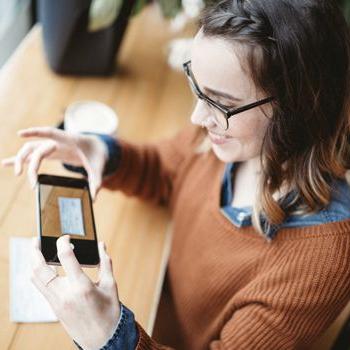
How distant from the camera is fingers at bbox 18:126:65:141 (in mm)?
857

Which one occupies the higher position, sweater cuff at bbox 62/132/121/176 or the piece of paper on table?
sweater cuff at bbox 62/132/121/176

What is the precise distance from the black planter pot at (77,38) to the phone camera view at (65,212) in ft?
1.47

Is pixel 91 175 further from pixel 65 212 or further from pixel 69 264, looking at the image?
pixel 69 264

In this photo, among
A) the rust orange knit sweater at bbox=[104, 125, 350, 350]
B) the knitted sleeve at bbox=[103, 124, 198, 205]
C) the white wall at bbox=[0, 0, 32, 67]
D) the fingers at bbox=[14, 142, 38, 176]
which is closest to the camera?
the rust orange knit sweater at bbox=[104, 125, 350, 350]

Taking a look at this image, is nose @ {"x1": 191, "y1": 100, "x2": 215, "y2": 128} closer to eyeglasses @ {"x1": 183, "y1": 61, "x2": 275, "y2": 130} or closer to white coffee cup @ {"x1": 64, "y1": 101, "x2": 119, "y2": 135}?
eyeglasses @ {"x1": 183, "y1": 61, "x2": 275, "y2": 130}

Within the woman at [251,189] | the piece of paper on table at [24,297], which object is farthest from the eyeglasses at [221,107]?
the piece of paper on table at [24,297]

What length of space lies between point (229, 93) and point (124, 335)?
14.6 inches

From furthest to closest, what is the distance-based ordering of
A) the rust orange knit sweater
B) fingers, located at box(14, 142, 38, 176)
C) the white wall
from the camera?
the white wall, fingers, located at box(14, 142, 38, 176), the rust orange knit sweater

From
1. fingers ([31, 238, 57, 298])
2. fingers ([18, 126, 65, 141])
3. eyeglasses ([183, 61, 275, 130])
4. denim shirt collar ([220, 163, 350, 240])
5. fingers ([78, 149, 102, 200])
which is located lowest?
denim shirt collar ([220, 163, 350, 240])

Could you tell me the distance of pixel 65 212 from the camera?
0.78m

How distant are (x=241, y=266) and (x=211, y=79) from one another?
343 mm

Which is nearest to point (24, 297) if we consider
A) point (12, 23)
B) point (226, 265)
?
point (226, 265)

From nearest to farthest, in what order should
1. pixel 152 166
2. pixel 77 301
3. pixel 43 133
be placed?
1. pixel 77 301
2. pixel 43 133
3. pixel 152 166

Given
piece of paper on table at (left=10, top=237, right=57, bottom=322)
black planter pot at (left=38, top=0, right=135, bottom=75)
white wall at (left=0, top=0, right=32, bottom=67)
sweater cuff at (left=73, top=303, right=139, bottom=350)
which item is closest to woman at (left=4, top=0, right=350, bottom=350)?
sweater cuff at (left=73, top=303, right=139, bottom=350)
